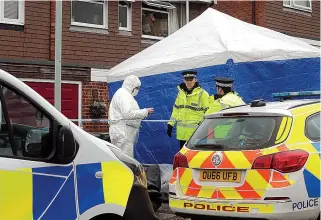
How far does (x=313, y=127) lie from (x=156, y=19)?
10016 millimetres

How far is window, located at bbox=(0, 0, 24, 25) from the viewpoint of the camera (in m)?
11.5

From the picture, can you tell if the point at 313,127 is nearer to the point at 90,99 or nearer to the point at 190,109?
the point at 190,109

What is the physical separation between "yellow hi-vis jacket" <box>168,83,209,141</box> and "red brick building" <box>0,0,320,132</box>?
4733mm

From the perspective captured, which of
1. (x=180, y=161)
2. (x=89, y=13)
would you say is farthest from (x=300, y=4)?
(x=180, y=161)

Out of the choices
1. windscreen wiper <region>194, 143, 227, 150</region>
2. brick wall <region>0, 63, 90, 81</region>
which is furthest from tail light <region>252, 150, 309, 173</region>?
brick wall <region>0, 63, 90, 81</region>

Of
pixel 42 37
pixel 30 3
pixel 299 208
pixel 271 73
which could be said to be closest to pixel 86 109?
pixel 42 37

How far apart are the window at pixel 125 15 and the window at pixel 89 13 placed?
597mm

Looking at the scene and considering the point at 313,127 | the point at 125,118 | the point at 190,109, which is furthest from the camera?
the point at 190,109

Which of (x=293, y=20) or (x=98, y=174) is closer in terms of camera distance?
(x=98, y=174)

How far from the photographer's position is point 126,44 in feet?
44.9

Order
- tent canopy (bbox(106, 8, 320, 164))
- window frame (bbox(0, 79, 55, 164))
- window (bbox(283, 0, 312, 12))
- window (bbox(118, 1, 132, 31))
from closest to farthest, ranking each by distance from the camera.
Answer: window frame (bbox(0, 79, 55, 164))
tent canopy (bbox(106, 8, 320, 164))
window (bbox(118, 1, 132, 31))
window (bbox(283, 0, 312, 12))

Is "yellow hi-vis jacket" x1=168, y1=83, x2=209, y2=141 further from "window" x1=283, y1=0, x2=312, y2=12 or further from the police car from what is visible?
"window" x1=283, y1=0, x2=312, y2=12

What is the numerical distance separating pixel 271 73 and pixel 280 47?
525 millimetres

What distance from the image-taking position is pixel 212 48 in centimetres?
927
